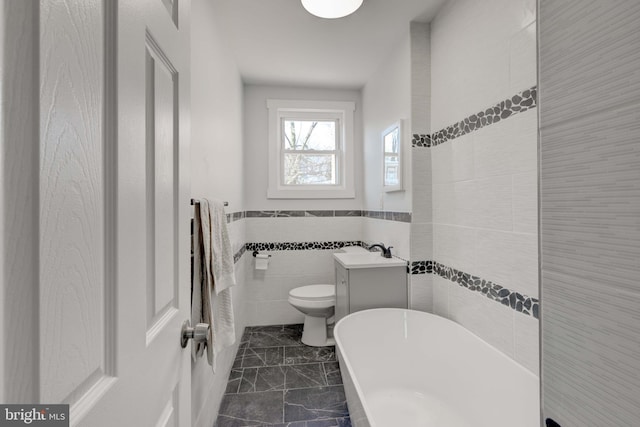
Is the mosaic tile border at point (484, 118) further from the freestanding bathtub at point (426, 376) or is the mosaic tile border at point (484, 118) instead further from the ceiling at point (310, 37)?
the freestanding bathtub at point (426, 376)

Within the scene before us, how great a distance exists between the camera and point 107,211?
414mm

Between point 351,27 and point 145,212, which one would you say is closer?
point 145,212

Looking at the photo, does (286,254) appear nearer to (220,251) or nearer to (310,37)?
(220,251)

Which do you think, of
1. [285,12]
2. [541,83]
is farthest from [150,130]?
[285,12]

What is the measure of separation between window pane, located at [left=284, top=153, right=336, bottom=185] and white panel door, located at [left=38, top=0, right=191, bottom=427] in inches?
99.5

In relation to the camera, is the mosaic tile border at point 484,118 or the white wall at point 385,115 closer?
the mosaic tile border at point 484,118

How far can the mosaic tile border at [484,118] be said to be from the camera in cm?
123

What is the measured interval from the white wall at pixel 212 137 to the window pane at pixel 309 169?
28.7 inches

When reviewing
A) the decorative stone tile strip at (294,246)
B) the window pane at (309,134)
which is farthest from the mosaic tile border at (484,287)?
the window pane at (309,134)

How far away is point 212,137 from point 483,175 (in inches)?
60.7

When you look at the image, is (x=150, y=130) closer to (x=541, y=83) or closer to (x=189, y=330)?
(x=189, y=330)

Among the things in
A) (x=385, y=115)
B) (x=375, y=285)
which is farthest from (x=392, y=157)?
(x=375, y=285)

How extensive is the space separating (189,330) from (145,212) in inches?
15.3

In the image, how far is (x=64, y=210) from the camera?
33 centimetres
